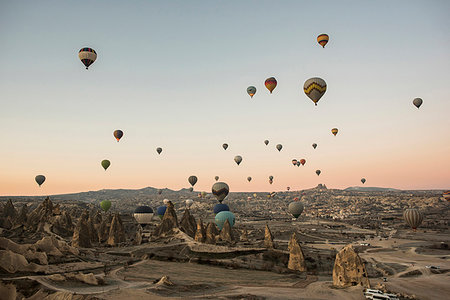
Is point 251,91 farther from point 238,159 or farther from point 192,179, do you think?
point 192,179

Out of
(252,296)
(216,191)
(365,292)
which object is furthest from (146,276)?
(216,191)

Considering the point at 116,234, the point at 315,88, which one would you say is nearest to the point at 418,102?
the point at 315,88

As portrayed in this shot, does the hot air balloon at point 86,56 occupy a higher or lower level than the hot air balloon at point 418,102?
higher

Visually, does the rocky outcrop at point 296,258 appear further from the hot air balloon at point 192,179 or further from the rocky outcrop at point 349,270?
the hot air balloon at point 192,179

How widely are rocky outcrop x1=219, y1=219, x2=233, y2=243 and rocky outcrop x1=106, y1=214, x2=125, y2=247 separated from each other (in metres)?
27.9

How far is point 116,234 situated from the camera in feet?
282

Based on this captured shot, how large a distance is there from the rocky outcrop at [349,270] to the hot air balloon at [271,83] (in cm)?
5266

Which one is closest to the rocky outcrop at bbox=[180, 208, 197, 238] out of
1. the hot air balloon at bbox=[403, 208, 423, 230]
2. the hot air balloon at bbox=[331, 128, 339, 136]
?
the hot air balloon at bbox=[331, 128, 339, 136]

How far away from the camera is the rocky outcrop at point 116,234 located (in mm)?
85000

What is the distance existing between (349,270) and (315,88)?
39.7m

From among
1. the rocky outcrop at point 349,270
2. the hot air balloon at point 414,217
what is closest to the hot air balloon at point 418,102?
the hot air balloon at point 414,217

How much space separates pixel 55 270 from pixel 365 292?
41.4m

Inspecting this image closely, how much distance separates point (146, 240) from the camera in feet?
290

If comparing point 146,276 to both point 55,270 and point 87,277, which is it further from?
point 55,270
